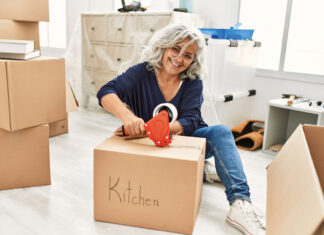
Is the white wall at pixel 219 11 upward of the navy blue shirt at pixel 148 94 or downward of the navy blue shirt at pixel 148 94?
upward

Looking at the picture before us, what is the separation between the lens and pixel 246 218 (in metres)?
1.16

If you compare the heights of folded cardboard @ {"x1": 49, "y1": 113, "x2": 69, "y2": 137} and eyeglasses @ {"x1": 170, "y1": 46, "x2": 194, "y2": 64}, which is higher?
Answer: eyeglasses @ {"x1": 170, "y1": 46, "x2": 194, "y2": 64}

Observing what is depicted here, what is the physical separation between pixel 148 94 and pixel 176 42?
0.83ft

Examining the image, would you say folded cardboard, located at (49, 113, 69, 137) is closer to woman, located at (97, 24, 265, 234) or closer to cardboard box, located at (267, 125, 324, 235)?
woman, located at (97, 24, 265, 234)

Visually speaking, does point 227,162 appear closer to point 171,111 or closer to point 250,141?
point 171,111

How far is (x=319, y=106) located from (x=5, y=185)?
1.85 metres

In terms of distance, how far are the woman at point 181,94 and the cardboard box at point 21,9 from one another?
0.67m

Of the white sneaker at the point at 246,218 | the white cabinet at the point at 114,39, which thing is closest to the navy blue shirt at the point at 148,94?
the white sneaker at the point at 246,218

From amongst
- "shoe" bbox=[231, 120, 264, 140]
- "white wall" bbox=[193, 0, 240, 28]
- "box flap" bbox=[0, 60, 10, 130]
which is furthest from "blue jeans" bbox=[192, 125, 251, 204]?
"white wall" bbox=[193, 0, 240, 28]

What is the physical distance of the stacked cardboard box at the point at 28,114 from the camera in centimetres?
128

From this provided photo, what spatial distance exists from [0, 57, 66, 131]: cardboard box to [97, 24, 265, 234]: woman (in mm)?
266

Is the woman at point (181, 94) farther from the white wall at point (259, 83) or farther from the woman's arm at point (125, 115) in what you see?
the white wall at point (259, 83)

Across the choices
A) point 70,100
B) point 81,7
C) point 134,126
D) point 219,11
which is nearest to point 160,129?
point 134,126

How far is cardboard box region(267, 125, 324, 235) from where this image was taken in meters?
0.39
